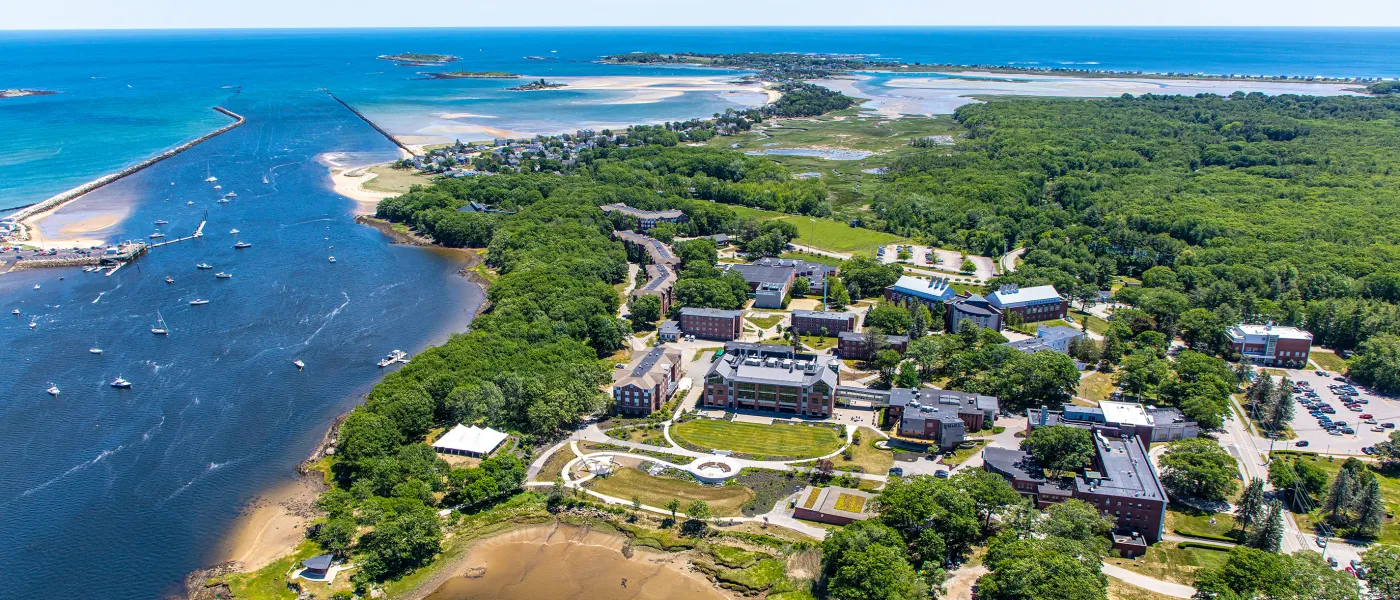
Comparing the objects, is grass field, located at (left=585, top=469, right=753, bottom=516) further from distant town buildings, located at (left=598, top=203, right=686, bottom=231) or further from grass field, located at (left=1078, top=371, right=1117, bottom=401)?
distant town buildings, located at (left=598, top=203, right=686, bottom=231)

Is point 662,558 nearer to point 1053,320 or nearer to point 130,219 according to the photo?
point 1053,320

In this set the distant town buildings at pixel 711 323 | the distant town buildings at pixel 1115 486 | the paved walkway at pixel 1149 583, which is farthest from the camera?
the distant town buildings at pixel 711 323

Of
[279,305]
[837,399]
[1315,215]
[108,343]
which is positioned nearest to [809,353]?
[837,399]

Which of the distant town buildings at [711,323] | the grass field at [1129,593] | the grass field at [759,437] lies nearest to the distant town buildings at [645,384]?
the grass field at [759,437]

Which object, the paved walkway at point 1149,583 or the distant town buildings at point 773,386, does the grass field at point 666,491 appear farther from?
the paved walkway at point 1149,583

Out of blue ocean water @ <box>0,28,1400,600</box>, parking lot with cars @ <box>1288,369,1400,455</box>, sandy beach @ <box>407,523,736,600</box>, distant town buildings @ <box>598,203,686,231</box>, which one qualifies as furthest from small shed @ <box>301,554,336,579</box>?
distant town buildings @ <box>598,203,686,231</box>

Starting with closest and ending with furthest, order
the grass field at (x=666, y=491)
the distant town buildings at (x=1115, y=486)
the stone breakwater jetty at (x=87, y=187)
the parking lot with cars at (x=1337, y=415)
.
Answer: the distant town buildings at (x=1115, y=486) < the grass field at (x=666, y=491) < the parking lot with cars at (x=1337, y=415) < the stone breakwater jetty at (x=87, y=187)

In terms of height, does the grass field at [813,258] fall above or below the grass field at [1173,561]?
above
